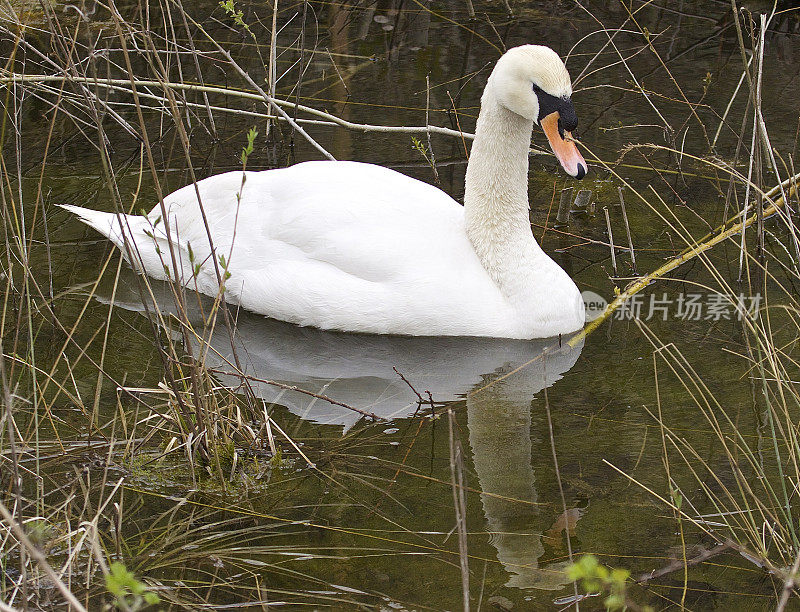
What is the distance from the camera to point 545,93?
227 inches

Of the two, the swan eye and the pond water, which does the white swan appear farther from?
the pond water

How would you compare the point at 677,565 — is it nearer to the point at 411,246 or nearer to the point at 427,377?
the point at 427,377

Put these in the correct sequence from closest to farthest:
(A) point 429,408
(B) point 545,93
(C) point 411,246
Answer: (A) point 429,408 < (B) point 545,93 < (C) point 411,246

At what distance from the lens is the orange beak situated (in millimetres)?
5773

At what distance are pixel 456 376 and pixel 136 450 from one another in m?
1.79

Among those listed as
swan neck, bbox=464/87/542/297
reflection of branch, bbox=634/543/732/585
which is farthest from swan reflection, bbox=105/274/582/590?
reflection of branch, bbox=634/543/732/585

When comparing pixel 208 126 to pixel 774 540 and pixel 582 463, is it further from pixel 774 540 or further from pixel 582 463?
pixel 774 540

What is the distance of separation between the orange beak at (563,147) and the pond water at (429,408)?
0.47m

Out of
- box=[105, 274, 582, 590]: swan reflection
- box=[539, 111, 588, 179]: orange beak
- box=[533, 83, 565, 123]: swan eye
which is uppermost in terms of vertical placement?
box=[533, 83, 565, 123]: swan eye

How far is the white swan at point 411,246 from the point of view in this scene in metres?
6.07

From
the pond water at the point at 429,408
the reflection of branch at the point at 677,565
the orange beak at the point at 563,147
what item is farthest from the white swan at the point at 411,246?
the reflection of branch at the point at 677,565

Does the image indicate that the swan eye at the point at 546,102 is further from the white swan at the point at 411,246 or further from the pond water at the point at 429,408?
the pond water at the point at 429,408

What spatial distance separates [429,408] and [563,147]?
158cm

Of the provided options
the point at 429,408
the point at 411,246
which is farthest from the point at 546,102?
the point at 429,408
